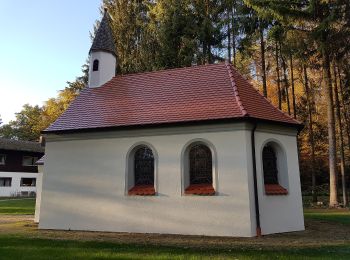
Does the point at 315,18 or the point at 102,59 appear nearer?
the point at 102,59

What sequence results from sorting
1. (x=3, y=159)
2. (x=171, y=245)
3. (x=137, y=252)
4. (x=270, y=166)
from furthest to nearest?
(x=3, y=159) < (x=270, y=166) < (x=171, y=245) < (x=137, y=252)

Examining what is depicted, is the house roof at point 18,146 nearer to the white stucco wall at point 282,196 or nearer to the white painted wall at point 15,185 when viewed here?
the white painted wall at point 15,185

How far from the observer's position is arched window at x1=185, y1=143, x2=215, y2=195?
40.5ft

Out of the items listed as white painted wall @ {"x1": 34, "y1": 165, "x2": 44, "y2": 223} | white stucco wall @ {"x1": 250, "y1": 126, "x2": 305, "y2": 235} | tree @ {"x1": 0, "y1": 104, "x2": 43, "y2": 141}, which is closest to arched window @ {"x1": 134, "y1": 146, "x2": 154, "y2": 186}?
white stucco wall @ {"x1": 250, "y1": 126, "x2": 305, "y2": 235}

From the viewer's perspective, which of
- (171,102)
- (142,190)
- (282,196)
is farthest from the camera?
(171,102)

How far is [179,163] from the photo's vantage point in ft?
41.0

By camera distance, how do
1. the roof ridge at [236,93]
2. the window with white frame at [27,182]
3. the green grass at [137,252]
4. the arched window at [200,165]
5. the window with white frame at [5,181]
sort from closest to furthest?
the green grass at [137,252], the roof ridge at [236,93], the arched window at [200,165], the window with white frame at [5,181], the window with white frame at [27,182]

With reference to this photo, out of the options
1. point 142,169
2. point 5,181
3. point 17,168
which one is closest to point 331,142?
point 142,169

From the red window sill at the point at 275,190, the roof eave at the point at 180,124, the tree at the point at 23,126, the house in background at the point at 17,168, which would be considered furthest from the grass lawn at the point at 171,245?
the tree at the point at 23,126

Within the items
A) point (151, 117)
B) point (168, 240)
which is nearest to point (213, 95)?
point (151, 117)

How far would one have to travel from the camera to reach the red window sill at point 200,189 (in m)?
12.0

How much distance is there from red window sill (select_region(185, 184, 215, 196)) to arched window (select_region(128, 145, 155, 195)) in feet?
4.82

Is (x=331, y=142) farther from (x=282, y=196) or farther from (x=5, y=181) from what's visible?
(x=5, y=181)

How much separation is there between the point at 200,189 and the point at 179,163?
1.17m
